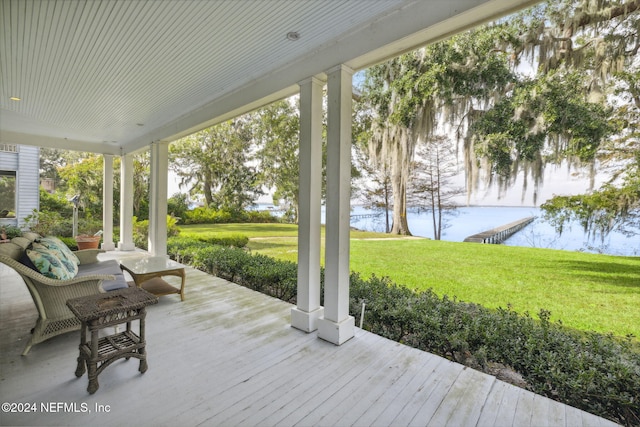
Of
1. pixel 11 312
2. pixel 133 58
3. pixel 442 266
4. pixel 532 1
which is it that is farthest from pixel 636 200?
pixel 11 312

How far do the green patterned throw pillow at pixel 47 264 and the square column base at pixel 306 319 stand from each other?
2300 millimetres

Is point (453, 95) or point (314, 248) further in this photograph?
point (453, 95)

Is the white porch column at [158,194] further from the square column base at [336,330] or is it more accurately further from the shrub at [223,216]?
the shrub at [223,216]

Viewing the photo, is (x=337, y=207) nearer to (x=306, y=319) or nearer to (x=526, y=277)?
(x=306, y=319)

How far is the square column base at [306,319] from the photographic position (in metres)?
2.88

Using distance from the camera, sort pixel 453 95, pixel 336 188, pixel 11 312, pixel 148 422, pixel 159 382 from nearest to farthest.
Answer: pixel 148 422 → pixel 159 382 → pixel 336 188 → pixel 11 312 → pixel 453 95

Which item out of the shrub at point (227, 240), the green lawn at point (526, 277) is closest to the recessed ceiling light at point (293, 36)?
the green lawn at point (526, 277)

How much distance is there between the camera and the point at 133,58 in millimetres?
2910

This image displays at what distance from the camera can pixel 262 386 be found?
6.55 ft

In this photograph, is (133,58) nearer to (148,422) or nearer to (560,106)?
(148,422)

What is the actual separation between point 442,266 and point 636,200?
2638 millimetres

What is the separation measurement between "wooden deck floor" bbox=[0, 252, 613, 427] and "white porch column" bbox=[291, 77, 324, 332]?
10.3 inches

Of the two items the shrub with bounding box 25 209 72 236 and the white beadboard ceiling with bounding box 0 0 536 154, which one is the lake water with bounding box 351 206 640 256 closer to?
the white beadboard ceiling with bounding box 0 0 536 154

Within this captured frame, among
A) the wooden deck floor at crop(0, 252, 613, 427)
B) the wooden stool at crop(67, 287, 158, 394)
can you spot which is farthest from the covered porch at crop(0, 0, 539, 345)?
the wooden stool at crop(67, 287, 158, 394)
